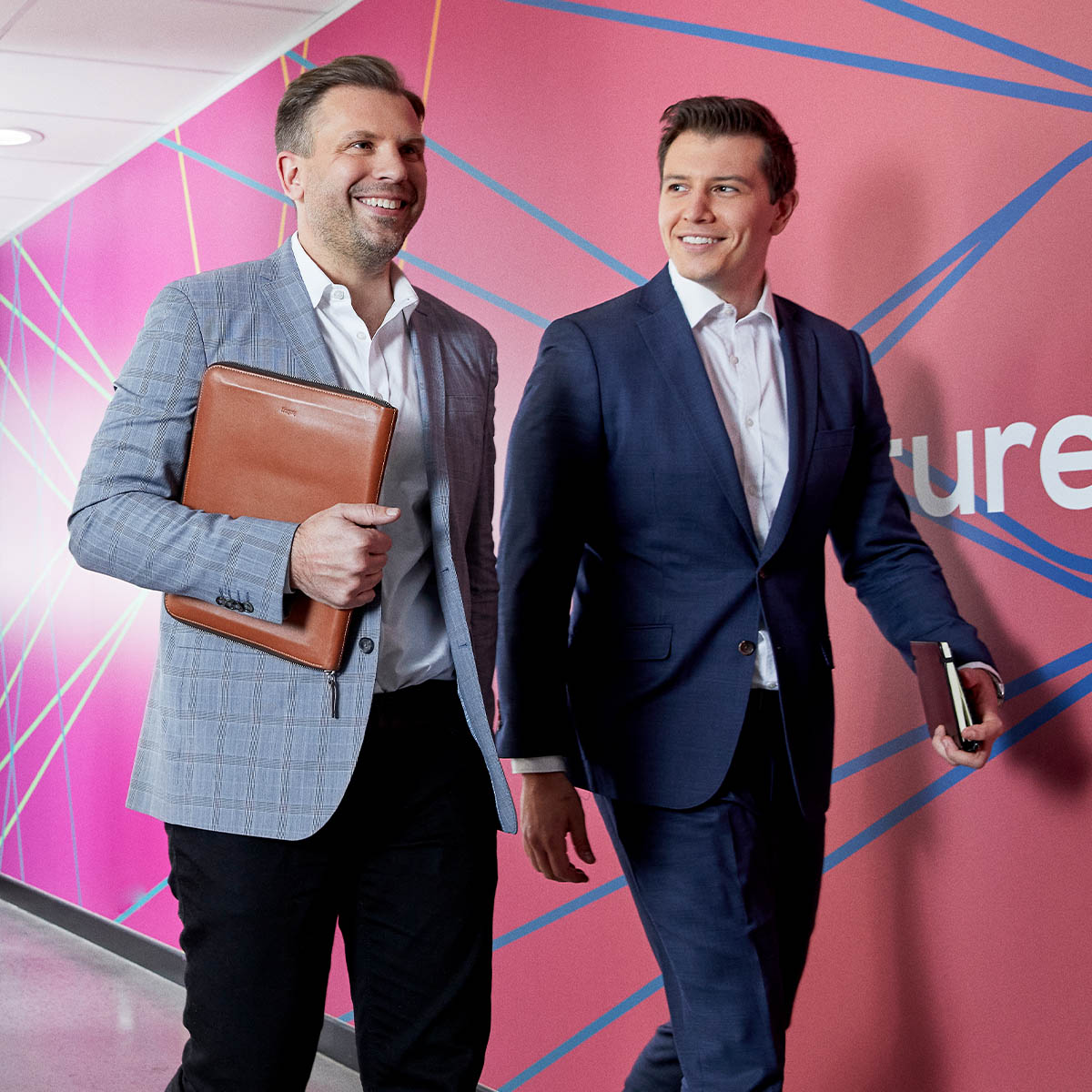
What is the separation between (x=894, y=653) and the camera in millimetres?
2340

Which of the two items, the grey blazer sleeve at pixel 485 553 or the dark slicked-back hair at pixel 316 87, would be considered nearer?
the dark slicked-back hair at pixel 316 87

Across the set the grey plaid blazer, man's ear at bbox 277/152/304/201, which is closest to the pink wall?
the grey plaid blazer

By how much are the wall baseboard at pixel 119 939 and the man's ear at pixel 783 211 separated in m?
2.46

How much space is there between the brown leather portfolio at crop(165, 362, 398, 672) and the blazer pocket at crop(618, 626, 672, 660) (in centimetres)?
43

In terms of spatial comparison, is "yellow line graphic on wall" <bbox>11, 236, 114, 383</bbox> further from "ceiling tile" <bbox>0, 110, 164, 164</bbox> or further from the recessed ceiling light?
the recessed ceiling light

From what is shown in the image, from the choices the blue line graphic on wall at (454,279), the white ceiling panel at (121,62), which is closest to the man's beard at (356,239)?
the blue line graphic on wall at (454,279)

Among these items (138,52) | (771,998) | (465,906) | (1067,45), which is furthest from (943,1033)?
(138,52)

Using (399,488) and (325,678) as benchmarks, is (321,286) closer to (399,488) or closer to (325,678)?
(399,488)

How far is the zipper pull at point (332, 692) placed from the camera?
1706 mm

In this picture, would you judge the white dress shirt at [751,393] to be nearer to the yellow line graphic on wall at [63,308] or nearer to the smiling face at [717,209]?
the smiling face at [717,209]

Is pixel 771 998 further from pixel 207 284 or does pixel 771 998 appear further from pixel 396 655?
pixel 207 284

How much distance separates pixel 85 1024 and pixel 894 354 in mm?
3110

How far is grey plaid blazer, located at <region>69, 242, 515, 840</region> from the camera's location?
5.38 feet

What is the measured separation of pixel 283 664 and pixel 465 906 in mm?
426
